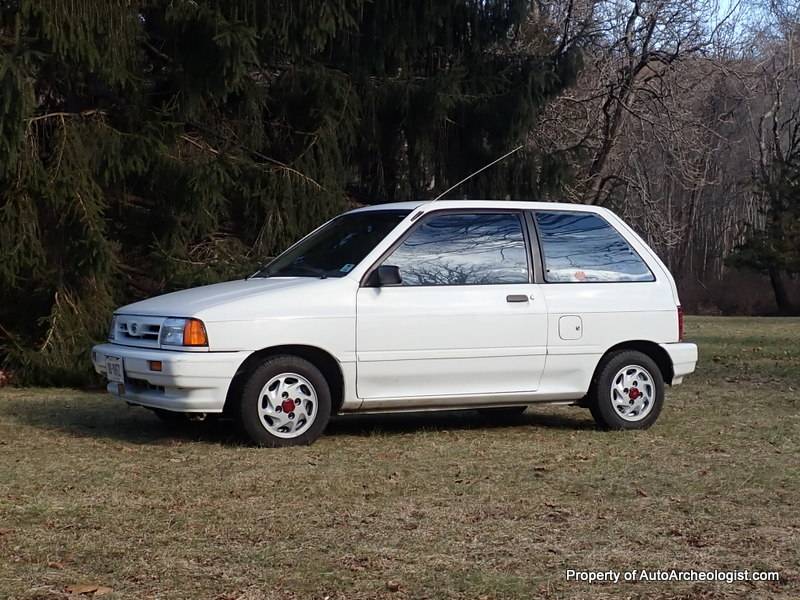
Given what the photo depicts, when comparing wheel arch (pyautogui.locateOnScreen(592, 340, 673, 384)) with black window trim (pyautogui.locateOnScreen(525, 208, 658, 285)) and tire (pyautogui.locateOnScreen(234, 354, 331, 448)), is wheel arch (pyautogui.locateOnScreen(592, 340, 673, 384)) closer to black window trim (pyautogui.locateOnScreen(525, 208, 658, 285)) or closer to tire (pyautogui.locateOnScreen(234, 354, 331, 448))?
black window trim (pyautogui.locateOnScreen(525, 208, 658, 285))

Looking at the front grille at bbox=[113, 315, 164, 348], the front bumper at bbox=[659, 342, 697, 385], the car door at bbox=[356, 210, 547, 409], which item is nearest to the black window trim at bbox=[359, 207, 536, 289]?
the car door at bbox=[356, 210, 547, 409]

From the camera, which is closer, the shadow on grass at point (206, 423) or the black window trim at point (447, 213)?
the black window trim at point (447, 213)

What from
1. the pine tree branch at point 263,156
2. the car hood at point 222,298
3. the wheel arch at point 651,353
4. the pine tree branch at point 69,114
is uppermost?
the pine tree branch at point 69,114

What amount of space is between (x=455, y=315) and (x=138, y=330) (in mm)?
2291

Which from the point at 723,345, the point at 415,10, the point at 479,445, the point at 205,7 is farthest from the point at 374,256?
the point at 723,345

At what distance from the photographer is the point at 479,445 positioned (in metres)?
8.58

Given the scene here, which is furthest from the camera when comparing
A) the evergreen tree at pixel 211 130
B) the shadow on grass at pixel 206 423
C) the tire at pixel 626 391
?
the evergreen tree at pixel 211 130

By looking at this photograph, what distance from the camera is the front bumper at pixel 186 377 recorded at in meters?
7.83

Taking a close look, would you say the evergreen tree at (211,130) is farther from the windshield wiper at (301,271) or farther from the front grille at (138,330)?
the windshield wiper at (301,271)

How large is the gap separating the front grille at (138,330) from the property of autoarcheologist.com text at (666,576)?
4.04 m

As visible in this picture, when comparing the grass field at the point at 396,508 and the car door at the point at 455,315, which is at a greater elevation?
the car door at the point at 455,315

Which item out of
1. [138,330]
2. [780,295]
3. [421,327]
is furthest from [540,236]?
[780,295]

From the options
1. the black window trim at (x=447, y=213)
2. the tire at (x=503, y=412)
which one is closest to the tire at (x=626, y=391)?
the black window trim at (x=447, y=213)

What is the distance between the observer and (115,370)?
8.45m
